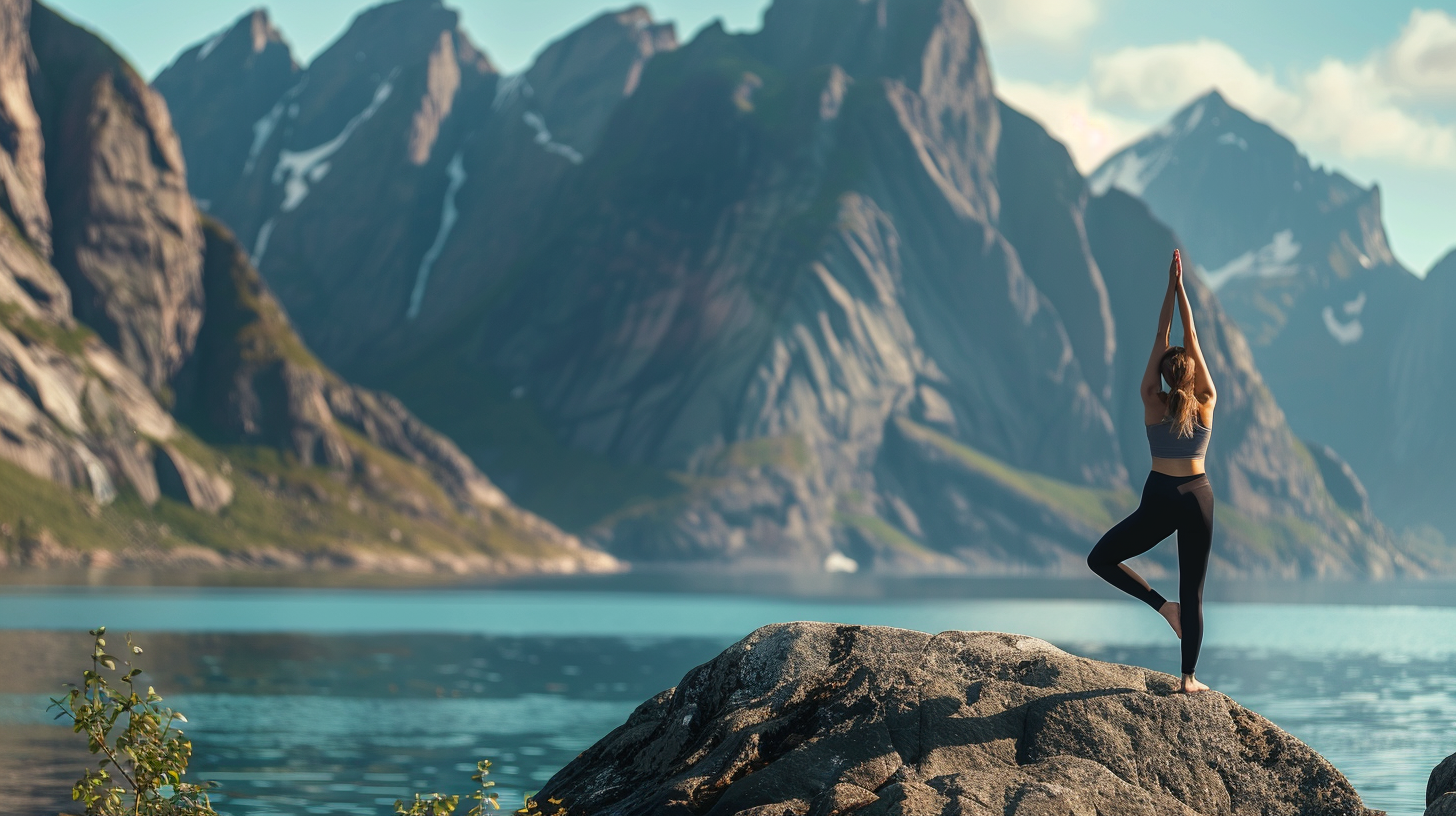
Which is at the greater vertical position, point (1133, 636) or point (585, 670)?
point (1133, 636)

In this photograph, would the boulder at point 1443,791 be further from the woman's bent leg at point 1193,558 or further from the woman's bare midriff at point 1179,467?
the woman's bare midriff at point 1179,467

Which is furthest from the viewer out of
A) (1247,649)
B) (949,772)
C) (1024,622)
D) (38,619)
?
(1024,622)

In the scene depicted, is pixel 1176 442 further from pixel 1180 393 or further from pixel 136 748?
pixel 136 748

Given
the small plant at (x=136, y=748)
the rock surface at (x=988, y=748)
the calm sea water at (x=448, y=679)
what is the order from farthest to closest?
the calm sea water at (x=448, y=679) → the small plant at (x=136, y=748) → the rock surface at (x=988, y=748)

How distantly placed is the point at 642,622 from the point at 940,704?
138 metres

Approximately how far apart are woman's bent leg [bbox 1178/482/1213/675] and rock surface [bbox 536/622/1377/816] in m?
0.56

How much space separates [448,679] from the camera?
8331cm

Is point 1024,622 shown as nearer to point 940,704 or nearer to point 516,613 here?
point 516,613

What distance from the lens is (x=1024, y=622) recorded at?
16250 cm

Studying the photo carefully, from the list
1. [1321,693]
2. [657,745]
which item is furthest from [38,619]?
[657,745]

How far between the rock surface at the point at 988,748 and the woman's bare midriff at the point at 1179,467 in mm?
2265

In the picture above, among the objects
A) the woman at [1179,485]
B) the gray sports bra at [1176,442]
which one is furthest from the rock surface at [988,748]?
the gray sports bra at [1176,442]

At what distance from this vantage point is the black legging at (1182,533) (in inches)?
643

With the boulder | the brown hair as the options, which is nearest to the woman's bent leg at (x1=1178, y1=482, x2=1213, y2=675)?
the brown hair
